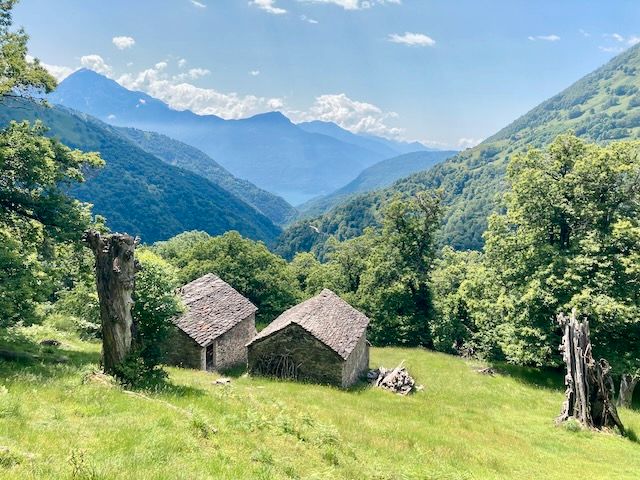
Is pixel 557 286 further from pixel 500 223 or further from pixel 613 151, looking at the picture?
pixel 613 151

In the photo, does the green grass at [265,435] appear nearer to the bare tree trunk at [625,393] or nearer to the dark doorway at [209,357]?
the bare tree trunk at [625,393]

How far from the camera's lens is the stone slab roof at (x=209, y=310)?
33.0m

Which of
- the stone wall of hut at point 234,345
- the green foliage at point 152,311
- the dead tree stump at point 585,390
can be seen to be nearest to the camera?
the green foliage at point 152,311

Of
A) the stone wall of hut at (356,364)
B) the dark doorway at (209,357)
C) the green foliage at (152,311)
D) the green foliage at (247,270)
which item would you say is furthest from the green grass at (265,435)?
the green foliage at (247,270)

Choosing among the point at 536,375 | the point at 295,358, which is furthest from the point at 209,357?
the point at 536,375

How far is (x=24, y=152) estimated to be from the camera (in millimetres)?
21688

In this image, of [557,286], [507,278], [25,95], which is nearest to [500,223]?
[507,278]

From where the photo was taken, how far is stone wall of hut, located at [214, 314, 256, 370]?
34.4 meters

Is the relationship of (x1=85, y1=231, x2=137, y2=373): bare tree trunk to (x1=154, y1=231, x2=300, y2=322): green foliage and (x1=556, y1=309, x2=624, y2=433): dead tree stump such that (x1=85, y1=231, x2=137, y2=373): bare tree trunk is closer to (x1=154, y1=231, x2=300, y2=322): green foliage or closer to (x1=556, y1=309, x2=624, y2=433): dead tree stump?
(x1=556, y1=309, x2=624, y2=433): dead tree stump

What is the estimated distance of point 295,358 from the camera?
31734 millimetres

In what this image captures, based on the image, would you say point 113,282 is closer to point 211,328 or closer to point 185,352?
point 185,352

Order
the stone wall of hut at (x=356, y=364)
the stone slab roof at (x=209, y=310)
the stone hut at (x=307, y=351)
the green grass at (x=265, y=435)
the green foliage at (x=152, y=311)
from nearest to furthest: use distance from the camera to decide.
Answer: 1. the green grass at (x=265, y=435)
2. the green foliage at (x=152, y=311)
3. the stone hut at (x=307, y=351)
4. the stone wall of hut at (x=356, y=364)
5. the stone slab roof at (x=209, y=310)

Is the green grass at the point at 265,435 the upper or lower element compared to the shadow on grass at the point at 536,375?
upper

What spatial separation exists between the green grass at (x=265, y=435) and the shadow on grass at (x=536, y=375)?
6.77m
